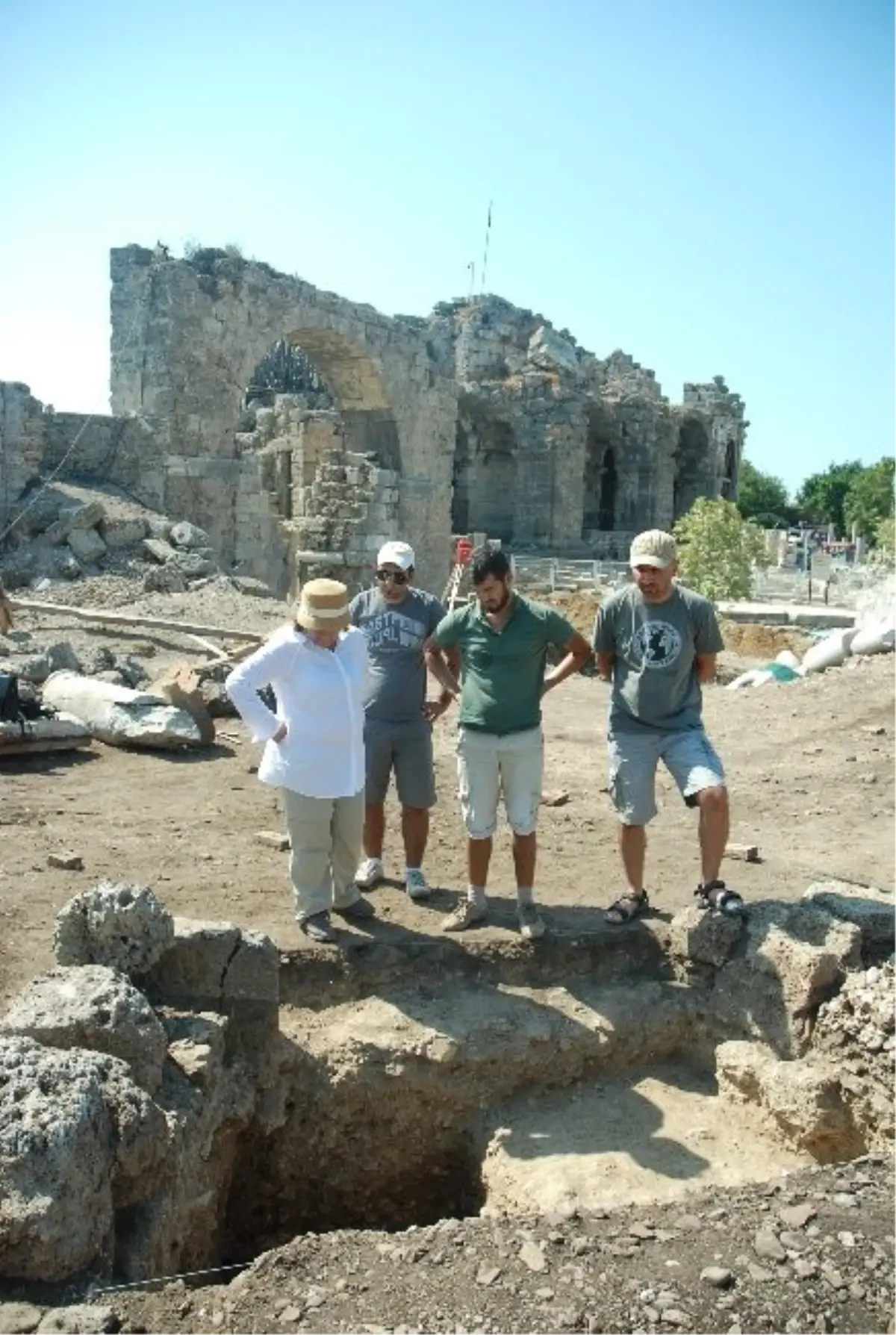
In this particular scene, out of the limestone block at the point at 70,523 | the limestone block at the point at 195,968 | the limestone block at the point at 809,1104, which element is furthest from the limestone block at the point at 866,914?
the limestone block at the point at 70,523

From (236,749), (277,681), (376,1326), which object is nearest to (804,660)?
(236,749)

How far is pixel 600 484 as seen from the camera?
36.7m

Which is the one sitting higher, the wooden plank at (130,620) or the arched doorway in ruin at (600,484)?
the arched doorway in ruin at (600,484)

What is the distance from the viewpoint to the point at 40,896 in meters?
4.91

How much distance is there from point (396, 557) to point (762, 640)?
1356 cm

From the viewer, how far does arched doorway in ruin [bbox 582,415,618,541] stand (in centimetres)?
3572

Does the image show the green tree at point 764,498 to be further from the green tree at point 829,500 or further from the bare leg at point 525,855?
the bare leg at point 525,855

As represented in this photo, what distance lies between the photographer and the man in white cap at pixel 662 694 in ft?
15.1

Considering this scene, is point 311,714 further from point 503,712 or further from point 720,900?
point 720,900

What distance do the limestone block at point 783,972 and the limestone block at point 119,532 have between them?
1083 cm

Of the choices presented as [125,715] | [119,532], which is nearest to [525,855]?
[125,715]

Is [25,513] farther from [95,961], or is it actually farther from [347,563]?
[95,961]

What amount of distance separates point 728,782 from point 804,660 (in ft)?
20.3

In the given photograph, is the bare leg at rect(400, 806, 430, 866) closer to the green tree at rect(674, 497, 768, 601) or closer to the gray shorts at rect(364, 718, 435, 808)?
the gray shorts at rect(364, 718, 435, 808)
